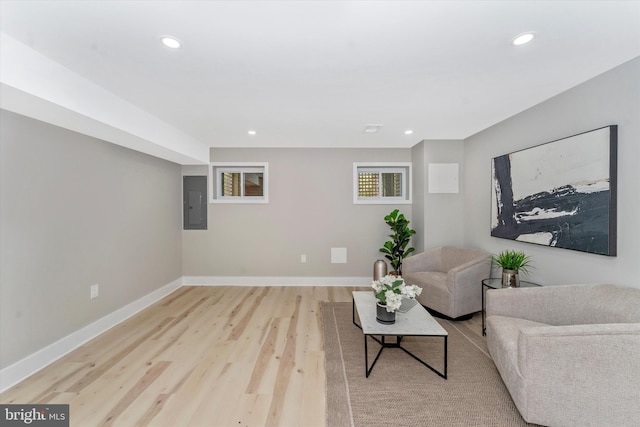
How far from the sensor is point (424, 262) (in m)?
3.96

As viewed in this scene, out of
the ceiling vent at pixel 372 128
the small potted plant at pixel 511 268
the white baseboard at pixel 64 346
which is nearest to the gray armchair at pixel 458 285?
the small potted plant at pixel 511 268

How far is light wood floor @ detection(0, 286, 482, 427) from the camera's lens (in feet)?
6.12

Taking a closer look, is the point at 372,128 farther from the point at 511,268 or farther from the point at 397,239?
the point at 511,268

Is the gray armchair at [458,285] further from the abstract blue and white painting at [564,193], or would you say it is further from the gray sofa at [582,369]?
the gray sofa at [582,369]

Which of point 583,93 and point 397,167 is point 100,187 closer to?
point 397,167

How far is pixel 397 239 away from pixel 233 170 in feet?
10.1

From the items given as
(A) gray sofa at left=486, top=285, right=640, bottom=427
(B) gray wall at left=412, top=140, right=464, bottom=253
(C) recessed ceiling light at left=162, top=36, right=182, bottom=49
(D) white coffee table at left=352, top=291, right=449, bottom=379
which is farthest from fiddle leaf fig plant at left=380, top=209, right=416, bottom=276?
(C) recessed ceiling light at left=162, top=36, right=182, bottom=49

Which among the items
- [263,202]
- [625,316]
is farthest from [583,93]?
[263,202]

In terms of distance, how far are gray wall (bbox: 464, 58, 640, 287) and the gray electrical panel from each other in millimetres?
4471

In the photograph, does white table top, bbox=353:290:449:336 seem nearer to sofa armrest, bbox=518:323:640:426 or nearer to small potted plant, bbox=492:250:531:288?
sofa armrest, bbox=518:323:640:426

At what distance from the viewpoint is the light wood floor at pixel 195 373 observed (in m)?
1.87

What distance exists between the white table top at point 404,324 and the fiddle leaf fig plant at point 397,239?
1710 mm

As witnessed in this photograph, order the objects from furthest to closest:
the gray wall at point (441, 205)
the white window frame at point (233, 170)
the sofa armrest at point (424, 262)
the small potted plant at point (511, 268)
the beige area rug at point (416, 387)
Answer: the white window frame at point (233, 170) → the gray wall at point (441, 205) → the sofa armrest at point (424, 262) → the small potted plant at point (511, 268) → the beige area rug at point (416, 387)

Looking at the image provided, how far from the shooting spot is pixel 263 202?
15.5 ft
